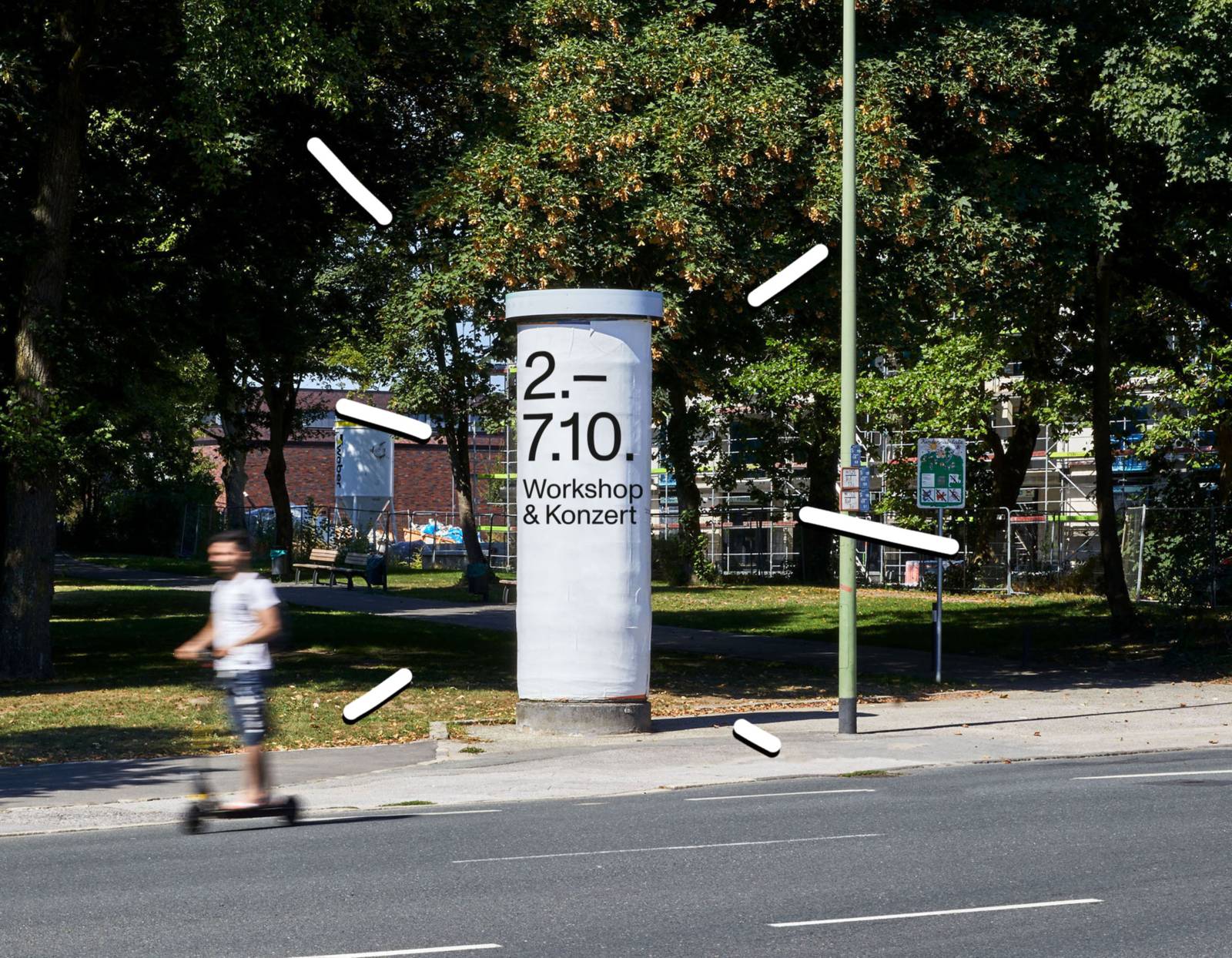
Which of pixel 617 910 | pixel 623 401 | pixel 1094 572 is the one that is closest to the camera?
pixel 617 910

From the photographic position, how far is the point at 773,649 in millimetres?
27047

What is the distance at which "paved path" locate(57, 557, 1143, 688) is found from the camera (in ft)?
76.8

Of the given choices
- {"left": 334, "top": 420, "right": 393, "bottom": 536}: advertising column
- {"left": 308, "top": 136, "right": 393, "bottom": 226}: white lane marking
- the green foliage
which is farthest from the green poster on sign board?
{"left": 334, "top": 420, "right": 393, "bottom": 536}: advertising column

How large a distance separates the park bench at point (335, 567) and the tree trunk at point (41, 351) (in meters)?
20.3

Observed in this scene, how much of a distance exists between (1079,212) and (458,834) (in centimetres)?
1337

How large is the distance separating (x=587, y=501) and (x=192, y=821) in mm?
6610

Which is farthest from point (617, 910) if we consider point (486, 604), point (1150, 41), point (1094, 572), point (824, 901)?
point (1094, 572)

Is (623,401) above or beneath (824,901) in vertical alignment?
above

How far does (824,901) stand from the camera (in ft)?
27.8

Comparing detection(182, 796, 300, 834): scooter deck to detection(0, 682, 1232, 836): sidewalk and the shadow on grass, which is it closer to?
detection(0, 682, 1232, 836): sidewalk

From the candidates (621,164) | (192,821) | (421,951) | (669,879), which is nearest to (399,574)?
(621,164)

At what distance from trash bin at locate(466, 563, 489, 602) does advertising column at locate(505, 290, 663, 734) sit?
22725 mm

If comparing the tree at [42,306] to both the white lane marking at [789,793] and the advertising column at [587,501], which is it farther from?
the white lane marking at [789,793]

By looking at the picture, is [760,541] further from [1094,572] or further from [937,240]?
[937,240]
